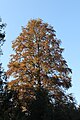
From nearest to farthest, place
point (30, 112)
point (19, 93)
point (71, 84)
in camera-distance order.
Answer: point (30, 112), point (19, 93), point (71, 84)

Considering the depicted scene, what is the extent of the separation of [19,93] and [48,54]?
594 centimetres

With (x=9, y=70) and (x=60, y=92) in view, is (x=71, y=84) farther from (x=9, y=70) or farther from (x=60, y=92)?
→ (x=9, y=70)

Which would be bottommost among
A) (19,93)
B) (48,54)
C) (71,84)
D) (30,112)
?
(30,112)

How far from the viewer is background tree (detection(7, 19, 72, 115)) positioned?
38.3 m

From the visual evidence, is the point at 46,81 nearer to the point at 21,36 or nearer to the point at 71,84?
the point at 71,84

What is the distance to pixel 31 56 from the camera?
134 ft

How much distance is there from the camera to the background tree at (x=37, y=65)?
126ft

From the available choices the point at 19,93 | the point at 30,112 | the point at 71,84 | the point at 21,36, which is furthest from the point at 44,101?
the point at 21,36

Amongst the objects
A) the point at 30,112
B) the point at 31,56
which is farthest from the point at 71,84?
the point at 30,112

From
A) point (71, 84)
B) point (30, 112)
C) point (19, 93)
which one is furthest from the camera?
point (71, 84)

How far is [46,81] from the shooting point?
3878 centimetres

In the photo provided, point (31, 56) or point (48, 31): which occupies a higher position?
point (48, 31)

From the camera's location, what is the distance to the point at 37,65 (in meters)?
40.1

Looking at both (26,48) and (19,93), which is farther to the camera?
(26,48)
